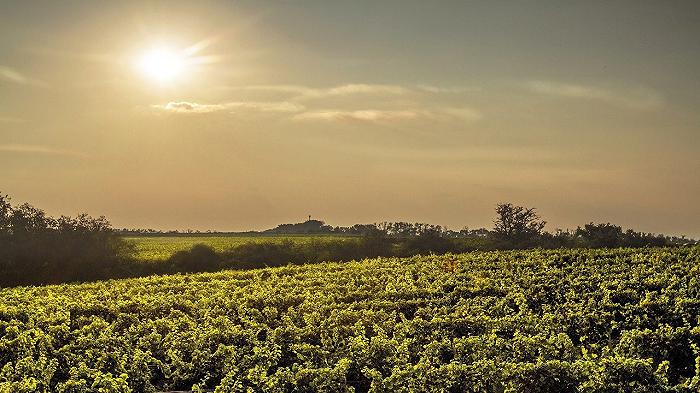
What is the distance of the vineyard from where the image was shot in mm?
A: 11820

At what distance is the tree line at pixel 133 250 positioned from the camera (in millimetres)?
56062

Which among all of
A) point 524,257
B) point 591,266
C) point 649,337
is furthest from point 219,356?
point 524,257

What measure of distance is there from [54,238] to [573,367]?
190 ft

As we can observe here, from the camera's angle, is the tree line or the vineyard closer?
the vineyard

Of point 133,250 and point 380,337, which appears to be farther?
point 133,250

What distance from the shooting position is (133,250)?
62.9 meters

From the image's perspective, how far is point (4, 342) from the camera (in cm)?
1708

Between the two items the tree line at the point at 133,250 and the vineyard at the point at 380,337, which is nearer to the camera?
the vineyard at the point at 380,337

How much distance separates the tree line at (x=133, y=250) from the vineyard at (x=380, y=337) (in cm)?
2728

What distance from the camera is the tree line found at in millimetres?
56062

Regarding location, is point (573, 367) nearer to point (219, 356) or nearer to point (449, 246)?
point (219, 356)

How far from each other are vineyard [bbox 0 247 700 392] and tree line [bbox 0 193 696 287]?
89.5ft

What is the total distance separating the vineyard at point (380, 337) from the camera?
38.8 ft

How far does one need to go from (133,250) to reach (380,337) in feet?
175
